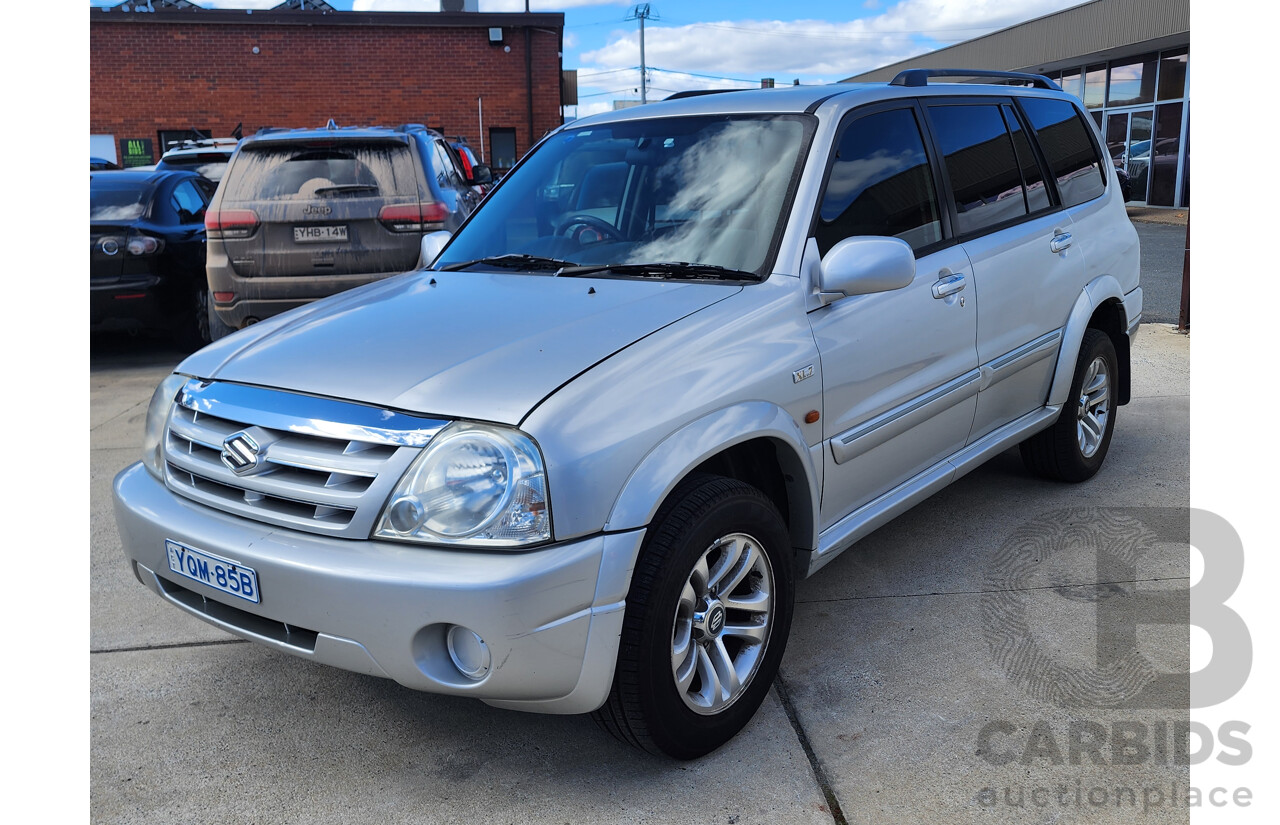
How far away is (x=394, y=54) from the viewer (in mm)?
22281

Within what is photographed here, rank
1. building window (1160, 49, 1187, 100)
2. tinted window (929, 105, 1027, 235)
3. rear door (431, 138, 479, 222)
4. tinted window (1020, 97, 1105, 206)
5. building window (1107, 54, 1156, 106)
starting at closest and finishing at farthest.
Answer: tinted window (929, 105, 1027, 235) → tinted window (1020, 97, 1105, 206) → rear door (431, 138, 479, 222) → building window (1160, 49, 1187, 100) → building window (1107, 54, 1156, 106)

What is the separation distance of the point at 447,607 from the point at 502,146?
21828 millimetres

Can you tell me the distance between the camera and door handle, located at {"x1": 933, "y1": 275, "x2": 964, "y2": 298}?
11.7 feet

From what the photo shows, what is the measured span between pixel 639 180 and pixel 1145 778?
240 cm

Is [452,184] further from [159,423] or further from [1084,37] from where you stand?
[1084,37]

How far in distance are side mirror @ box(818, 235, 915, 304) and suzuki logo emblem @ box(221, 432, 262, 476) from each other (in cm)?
168

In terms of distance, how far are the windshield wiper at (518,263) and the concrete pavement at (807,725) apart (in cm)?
146

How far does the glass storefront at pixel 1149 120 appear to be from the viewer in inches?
841

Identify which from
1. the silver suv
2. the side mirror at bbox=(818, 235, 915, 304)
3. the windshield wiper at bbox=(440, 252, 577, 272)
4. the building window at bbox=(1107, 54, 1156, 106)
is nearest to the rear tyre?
the silver suv

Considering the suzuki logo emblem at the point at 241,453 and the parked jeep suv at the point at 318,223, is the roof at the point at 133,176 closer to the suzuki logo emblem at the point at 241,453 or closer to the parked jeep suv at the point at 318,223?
the parked jeep suv at the point at 318,223

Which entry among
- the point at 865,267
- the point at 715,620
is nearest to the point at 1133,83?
the point at 865,267

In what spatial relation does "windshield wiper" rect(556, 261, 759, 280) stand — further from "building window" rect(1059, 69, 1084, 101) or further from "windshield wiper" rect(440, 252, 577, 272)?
"building window" rect(1059, 69, 1084, 101)

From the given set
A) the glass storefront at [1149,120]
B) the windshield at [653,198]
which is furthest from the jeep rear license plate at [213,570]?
the glass storefront at [1149,120]

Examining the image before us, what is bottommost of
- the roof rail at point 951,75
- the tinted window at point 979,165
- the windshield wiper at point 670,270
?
the windshield wiper at point 670,270
